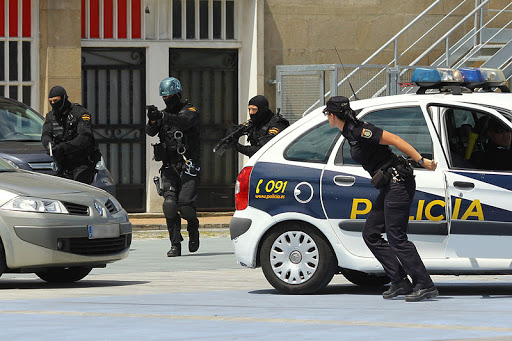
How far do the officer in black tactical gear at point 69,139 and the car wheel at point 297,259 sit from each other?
190 inches

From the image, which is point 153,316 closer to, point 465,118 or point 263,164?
point 263,164

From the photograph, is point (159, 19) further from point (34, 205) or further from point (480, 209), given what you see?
point (480, 209)

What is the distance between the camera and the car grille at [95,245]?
1220 centimetres

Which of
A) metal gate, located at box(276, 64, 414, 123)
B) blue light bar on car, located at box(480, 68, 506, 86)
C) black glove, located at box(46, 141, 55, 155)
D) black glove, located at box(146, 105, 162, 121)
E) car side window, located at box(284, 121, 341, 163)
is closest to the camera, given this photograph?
car side window, located at box(284, 121, 341, 163)

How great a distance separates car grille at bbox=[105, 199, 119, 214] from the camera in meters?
12.7

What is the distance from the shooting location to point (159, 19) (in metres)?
22.0

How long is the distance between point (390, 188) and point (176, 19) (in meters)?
12.0

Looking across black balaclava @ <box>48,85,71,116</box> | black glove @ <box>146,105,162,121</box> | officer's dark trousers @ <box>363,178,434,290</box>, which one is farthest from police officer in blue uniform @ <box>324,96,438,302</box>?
black balaclava @ <box>48,85,71,116</box>

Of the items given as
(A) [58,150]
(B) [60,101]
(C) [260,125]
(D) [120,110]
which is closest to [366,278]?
(C) [260,125]

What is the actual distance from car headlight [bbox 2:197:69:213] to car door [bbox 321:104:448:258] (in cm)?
246

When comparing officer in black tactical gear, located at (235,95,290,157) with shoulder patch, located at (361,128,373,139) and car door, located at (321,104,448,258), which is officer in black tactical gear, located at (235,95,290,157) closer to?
car door, located at (321,104,448,258)

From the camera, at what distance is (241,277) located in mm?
13219

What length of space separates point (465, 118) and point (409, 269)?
148 centimetres

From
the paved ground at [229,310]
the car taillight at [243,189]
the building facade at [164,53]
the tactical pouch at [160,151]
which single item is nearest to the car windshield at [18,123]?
the tactical pouch at [160,151]
